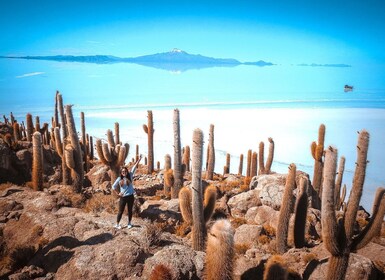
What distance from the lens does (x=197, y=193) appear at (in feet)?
23.4

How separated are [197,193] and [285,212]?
3.40m

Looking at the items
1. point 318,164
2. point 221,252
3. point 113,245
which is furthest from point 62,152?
point 318,164

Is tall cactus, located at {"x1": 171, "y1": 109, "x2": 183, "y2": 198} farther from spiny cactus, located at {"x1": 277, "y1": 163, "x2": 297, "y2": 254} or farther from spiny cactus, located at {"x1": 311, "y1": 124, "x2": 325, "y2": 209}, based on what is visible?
spiny cactus, located at {"x1": 311, "y1": 124, "x2": 325, "y2": 209}

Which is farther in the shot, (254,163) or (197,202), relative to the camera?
(254,163)

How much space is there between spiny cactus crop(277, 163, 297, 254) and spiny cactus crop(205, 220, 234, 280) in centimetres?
494

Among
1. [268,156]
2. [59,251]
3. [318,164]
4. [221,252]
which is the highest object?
[221,252]

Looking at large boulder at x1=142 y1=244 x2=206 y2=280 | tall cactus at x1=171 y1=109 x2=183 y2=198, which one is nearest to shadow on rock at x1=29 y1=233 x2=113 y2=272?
large boulder at x1=142 y1=244 x2=206 y2=280

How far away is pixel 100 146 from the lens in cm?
1120

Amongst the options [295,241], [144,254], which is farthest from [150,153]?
[144,254]

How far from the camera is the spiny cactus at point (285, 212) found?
332 inches

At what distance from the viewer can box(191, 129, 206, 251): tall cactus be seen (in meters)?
6.91

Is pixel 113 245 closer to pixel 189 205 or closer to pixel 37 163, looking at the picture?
pixel 189 205

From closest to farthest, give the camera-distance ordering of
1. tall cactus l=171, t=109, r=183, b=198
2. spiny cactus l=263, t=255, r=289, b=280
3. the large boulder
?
spiny cactus l=263, t=255, r=289, b=280, the large boulder, tall cactus l=171, t=109, r=183, b=198

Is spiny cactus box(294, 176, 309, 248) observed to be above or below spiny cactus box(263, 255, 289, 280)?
below
